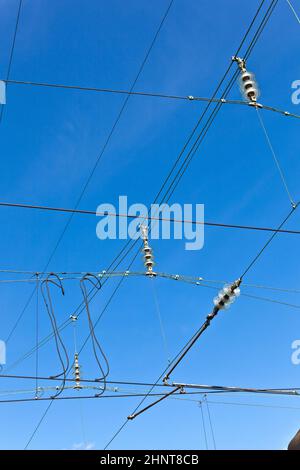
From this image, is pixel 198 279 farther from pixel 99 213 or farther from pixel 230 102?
pixel 230 102

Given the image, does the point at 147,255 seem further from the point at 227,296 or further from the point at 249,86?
the point at 249,86

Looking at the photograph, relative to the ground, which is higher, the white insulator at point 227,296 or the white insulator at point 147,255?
the white insulator at point 147,255

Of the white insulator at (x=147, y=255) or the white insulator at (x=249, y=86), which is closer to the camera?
the white insulator at (x=249, y=86)

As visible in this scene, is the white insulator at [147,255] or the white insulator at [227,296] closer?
the white insulator at [227,296]

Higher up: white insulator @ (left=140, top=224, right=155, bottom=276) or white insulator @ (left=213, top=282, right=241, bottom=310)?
white insulator @ (left=140, top=224, right=155, bottom=276)

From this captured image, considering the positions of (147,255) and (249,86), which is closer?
(249,86)

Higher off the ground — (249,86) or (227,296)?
(249,86)

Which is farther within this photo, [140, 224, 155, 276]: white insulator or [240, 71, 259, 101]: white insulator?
[140, 224, 155, 276]: white insulator

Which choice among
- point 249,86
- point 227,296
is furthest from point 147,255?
point 249,86

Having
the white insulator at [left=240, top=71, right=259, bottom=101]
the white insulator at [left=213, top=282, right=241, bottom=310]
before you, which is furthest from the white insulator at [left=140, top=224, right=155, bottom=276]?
the white insulator at [left=240, top=71, right=259, bottom=101]

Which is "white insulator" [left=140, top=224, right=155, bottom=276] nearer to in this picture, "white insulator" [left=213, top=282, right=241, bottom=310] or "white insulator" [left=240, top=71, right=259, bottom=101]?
"white insulator" [left=213, top=282, right=241, bottom=310]

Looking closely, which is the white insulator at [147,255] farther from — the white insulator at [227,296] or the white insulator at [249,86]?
the white insulator at [249,86]

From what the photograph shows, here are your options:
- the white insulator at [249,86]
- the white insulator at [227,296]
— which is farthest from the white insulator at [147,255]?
the white insulator at [249,86]
